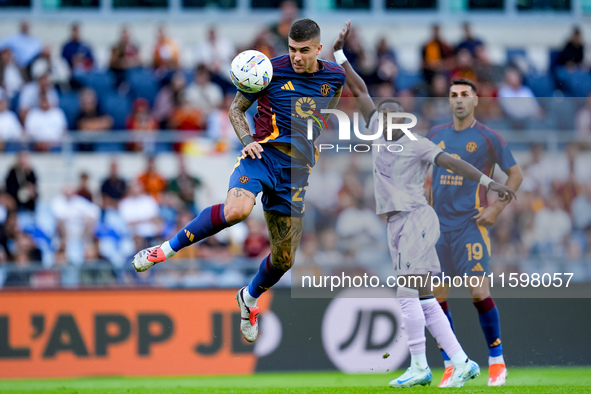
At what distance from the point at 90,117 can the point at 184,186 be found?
2137mm

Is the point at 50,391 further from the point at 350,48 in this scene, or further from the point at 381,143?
the point at 350,48

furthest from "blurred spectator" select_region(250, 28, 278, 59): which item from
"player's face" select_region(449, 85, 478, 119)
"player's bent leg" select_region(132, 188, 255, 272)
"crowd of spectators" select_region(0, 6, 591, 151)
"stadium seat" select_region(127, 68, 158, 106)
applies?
"player's bent leg" select_region(132, 188, 255, 272)

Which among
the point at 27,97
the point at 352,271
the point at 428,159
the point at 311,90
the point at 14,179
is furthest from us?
the point at 27,97

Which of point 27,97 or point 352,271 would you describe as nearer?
point 352,271

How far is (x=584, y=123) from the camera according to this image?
12758mm

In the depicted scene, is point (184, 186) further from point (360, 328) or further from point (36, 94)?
point (360, 328)

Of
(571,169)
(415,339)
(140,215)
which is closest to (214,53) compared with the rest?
(140,215)

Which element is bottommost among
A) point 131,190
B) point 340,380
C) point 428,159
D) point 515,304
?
point 340,380

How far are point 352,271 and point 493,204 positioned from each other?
2.01 m

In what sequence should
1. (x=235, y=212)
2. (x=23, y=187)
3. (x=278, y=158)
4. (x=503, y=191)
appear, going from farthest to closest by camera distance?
(x=23, y=187) < (x=503, y=191) < (x=278, y=158) < (x=235, y=212)

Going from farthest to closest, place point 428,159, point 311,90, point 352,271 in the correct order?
point 352,271, point 428,159, point 311,90

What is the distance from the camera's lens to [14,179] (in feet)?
44.9

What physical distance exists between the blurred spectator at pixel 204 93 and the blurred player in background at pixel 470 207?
638 cm

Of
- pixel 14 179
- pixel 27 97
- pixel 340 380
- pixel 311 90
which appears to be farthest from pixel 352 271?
pixel 27 97
